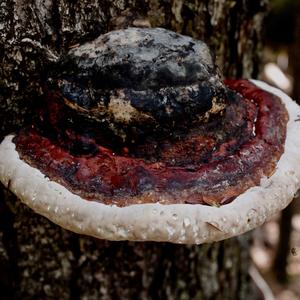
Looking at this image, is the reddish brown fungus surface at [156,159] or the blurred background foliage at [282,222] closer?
the reddish brown fungus surface at [156,159]

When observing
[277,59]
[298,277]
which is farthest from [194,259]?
[277,59]

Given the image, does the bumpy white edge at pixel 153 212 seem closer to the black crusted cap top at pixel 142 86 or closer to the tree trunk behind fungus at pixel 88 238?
the black crusted cap top at pixel 142 86

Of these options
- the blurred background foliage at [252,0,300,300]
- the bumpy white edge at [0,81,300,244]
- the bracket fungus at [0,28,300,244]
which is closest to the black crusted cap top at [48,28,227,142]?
the bracket fungus at [0,28,300,244]

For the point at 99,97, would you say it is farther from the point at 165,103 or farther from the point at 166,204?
the point at 166,204

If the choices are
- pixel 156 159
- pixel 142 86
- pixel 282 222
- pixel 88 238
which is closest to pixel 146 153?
pixel 156 159

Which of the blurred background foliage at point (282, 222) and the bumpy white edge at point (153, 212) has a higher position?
the bumpy white edge at point (153, 212)

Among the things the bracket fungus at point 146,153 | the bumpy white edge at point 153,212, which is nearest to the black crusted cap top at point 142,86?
the bracket fungus at point 146,153

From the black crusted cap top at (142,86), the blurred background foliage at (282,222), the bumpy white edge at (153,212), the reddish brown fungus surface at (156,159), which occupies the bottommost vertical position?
the blurred background foliage at (282,222)
